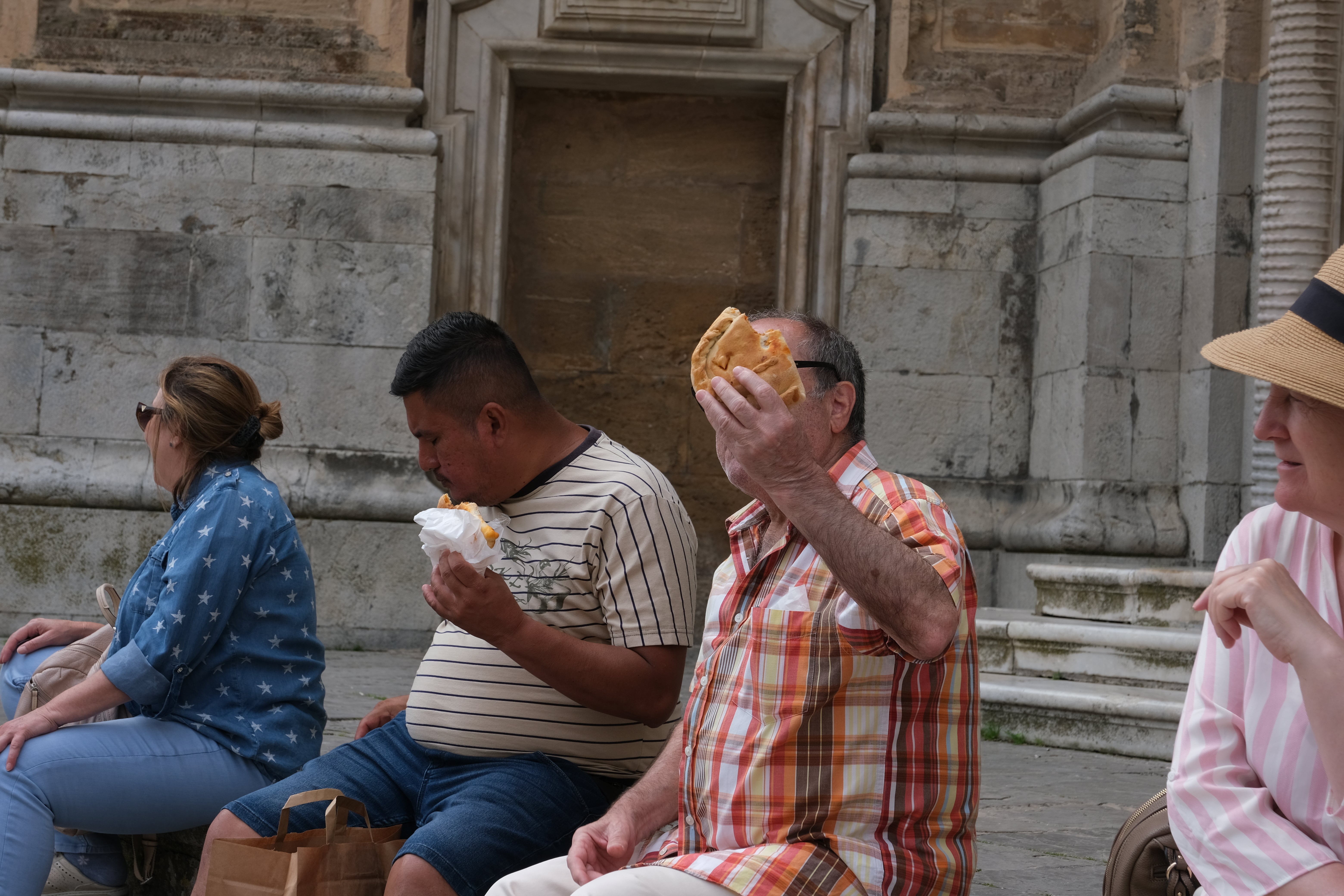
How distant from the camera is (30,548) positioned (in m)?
6.81

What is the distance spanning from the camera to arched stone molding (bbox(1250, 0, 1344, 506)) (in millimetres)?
6062

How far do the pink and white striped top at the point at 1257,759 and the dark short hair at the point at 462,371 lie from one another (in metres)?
1.45

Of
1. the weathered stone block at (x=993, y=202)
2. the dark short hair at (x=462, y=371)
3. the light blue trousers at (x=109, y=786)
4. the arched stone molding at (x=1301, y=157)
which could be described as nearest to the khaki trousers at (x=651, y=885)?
the dark short hair at (x=462, y=371)

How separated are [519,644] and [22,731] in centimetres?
113

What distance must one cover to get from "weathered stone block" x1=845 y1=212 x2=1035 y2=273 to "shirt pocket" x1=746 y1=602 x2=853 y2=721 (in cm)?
544

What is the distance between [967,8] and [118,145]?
4643 mm

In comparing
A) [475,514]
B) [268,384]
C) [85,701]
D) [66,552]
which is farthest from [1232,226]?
[66,552]

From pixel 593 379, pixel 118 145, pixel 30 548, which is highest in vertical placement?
pixel 118 145

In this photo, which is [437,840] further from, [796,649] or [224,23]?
[224,23]

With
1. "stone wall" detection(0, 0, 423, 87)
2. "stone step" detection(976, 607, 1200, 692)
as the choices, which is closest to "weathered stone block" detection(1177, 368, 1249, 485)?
"stone step" detection(976, 607, 1200, 692)

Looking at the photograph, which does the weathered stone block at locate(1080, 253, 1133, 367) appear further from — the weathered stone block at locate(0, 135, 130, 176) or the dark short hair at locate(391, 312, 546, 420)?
the weathered stone block at locate(0, 135, 130, 176)

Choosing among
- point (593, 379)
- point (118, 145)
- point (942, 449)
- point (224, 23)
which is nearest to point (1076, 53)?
point (942, 449)

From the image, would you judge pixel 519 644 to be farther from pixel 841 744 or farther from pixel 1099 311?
pixel 1099 311

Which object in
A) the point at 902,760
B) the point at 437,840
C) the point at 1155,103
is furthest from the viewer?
the point at 1155,103
